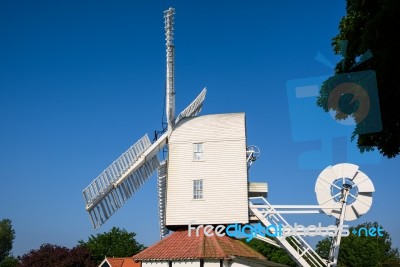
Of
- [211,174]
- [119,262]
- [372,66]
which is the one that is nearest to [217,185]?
[211,174]

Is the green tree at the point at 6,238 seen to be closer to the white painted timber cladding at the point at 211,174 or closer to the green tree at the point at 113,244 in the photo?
the green tree at the point at 113,244

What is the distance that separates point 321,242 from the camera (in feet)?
236

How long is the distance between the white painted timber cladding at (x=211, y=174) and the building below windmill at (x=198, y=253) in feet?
3.12

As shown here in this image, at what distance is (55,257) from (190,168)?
3546 cm

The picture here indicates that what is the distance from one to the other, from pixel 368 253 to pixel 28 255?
42.9m

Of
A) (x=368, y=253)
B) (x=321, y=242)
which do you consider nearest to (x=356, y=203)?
(x=368, y=253)

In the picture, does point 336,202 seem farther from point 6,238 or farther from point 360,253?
point 6,238

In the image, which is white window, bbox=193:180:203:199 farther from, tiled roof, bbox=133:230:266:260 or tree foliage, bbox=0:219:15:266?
tree foliage, bbox=0:219:15:266

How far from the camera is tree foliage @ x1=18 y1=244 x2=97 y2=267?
5381cm

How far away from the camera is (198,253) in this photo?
21828mm

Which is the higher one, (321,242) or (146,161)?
(146,161)

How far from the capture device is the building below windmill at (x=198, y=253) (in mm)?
21750

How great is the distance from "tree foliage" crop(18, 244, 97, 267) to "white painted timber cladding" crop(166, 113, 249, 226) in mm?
33471

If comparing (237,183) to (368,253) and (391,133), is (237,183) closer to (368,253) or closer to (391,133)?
(391,133)
